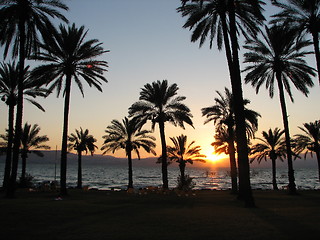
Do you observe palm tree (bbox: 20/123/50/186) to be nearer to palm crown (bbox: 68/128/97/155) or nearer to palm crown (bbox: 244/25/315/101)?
palm crown (bbox: 68/128/97/155)

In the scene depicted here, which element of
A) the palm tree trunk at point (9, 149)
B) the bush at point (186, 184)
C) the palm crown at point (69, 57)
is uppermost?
the palm crown at point (69, 57)

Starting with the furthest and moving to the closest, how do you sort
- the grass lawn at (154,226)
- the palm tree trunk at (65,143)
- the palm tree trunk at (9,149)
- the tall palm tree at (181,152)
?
the tall palm tree at (181,152) → the palm tree trunk at (9,149) → the palm tree trunk at (65,143) → the grass lawn at (154,226)

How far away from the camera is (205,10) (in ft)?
60.4

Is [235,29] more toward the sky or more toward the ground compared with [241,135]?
more toward the sky

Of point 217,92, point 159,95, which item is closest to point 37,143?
point 159,95

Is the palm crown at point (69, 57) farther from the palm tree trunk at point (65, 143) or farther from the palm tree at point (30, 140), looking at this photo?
the palm tree at point (30, 140)

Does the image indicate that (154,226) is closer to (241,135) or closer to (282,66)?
(241,135)

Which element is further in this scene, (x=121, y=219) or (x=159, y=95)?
(x=159, y=95)

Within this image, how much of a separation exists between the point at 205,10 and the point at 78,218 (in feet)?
48.0

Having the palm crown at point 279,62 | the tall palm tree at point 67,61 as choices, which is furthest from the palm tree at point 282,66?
the tall palm tree at point 67,61

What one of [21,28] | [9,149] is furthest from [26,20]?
[9,149]

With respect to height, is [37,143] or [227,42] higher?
[227,42]

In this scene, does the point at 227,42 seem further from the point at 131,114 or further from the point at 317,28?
the point at 131,114

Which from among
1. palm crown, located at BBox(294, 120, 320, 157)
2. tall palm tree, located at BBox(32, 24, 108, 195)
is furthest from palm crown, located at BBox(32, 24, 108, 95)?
palm crown, located at BBox(294, 120, 320, 157)
